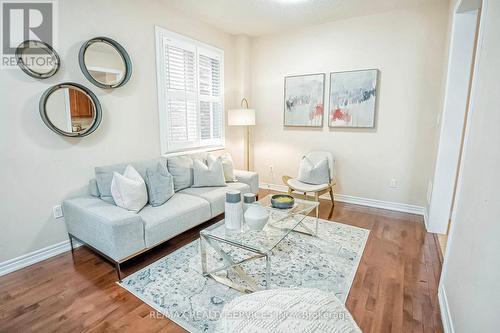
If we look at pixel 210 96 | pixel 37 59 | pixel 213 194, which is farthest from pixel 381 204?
pixel 37 59

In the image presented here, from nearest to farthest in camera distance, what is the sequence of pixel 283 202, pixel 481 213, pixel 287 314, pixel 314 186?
pixel 287 314 → pixel 481 213 → pixel 283 202 → pixel 314 186

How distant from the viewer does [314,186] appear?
3.50m

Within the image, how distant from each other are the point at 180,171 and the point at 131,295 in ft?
5.02

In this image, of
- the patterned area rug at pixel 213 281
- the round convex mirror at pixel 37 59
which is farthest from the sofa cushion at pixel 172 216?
the round convex mirror at pixel 37 59

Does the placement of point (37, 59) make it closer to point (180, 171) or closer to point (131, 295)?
point (180, 171)

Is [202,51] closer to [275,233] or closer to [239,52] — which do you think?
[239,52]

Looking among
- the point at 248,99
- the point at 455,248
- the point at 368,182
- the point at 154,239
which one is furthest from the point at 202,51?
the point at 455,248

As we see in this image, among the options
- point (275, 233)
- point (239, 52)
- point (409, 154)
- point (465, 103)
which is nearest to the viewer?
point (275, 233)

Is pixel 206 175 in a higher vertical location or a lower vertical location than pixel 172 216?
higher

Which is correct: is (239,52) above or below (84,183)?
above

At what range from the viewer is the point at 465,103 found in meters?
2.58

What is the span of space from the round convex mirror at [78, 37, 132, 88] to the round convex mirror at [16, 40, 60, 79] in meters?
0.23

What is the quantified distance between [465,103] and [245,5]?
2.66 meters

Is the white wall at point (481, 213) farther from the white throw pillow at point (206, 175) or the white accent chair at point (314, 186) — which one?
the white throw pillow at point (206, 175)
